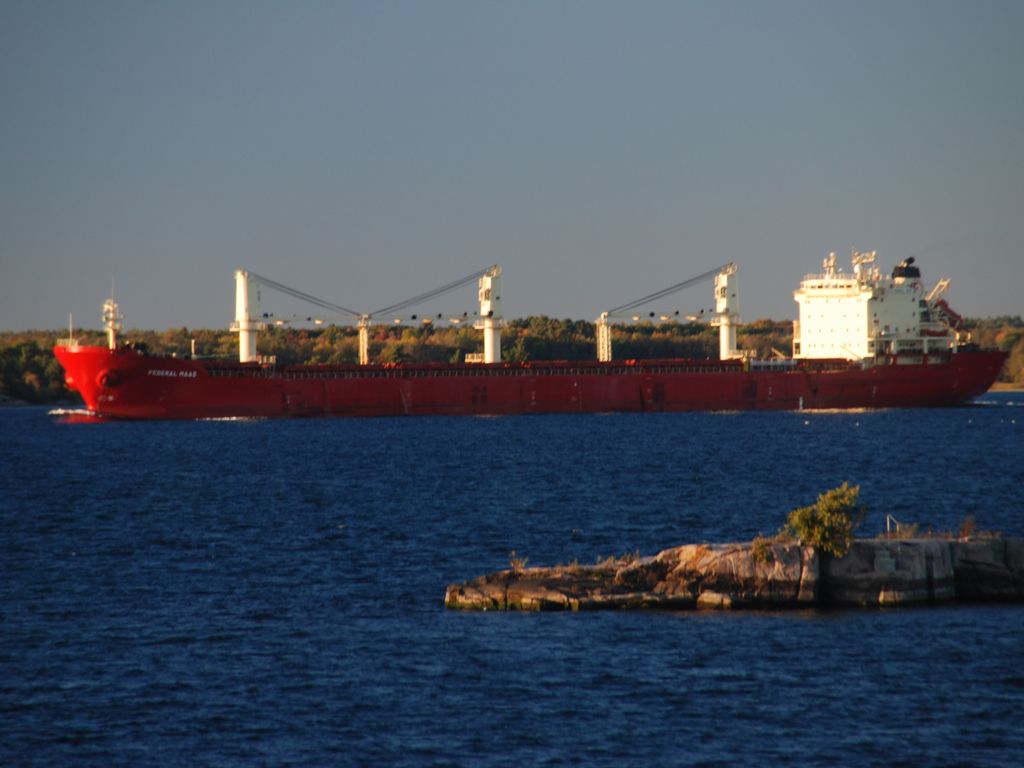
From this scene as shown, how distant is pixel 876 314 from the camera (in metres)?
81.8

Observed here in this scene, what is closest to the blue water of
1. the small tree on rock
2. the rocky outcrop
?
the rocky outcrop

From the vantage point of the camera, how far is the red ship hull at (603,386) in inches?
2975

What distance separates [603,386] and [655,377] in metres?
3.11

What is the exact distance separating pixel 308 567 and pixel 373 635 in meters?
6.69

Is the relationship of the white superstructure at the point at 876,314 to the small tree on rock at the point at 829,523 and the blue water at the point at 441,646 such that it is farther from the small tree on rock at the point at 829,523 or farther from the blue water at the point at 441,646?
the small tree on rock at the point at 829,523

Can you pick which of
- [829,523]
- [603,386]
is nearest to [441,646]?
[829,523]

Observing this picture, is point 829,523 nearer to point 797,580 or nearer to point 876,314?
point 797,580

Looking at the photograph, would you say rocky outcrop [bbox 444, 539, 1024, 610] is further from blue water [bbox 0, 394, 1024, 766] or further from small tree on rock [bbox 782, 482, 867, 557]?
blue water [bbox 0, 394, 1024, 766]

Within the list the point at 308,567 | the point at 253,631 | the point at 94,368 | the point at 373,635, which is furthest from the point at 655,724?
the point at 94,368

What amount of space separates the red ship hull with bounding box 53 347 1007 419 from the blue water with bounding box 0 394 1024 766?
33.9 meters

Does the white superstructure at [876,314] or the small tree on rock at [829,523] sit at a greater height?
the white superstructure at [876,314]

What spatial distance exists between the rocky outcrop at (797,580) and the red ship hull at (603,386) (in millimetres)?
53673

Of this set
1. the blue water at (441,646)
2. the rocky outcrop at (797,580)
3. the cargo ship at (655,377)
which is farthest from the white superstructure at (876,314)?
the rocky outcrop at (797,580)

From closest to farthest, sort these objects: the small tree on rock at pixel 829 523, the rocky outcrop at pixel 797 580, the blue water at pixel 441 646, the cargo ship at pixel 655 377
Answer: the blue water at pixel 441 646 < the small tree on rock at pixel 829 523 < the rocky outcrop at pixel 797 580 < the cargo ship at pixel 655 377
